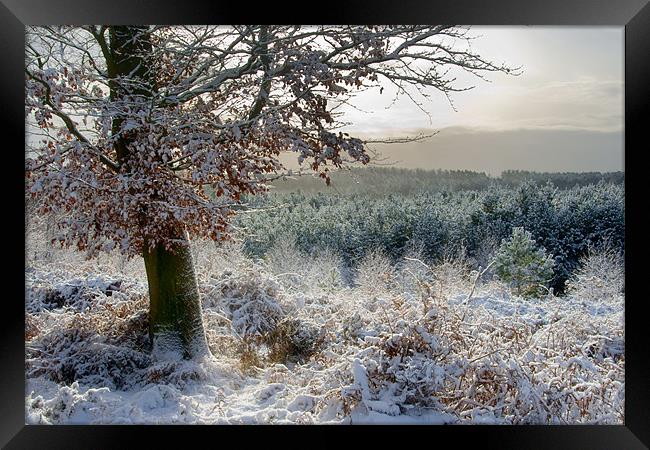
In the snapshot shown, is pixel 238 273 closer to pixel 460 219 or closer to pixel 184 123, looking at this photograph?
pixel 184 123

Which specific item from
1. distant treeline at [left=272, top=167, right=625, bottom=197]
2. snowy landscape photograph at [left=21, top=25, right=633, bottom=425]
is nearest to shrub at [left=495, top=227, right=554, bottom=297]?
snowy landscape photograph at [left=21, top=25, right=633, bottom=425]

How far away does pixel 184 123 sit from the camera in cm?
468

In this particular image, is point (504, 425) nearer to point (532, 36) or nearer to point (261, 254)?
point (532, 36)

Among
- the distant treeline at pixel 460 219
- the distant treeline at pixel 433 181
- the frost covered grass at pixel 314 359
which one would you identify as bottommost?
the frost covered grass at pixel 314 359

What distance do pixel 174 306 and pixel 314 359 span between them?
162 cm

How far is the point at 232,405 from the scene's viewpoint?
454cm

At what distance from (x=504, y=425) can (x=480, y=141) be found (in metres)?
7.62

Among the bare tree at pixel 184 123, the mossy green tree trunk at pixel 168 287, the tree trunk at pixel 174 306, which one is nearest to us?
the bare tree at pixel 184 123

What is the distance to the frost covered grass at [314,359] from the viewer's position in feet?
13.4
